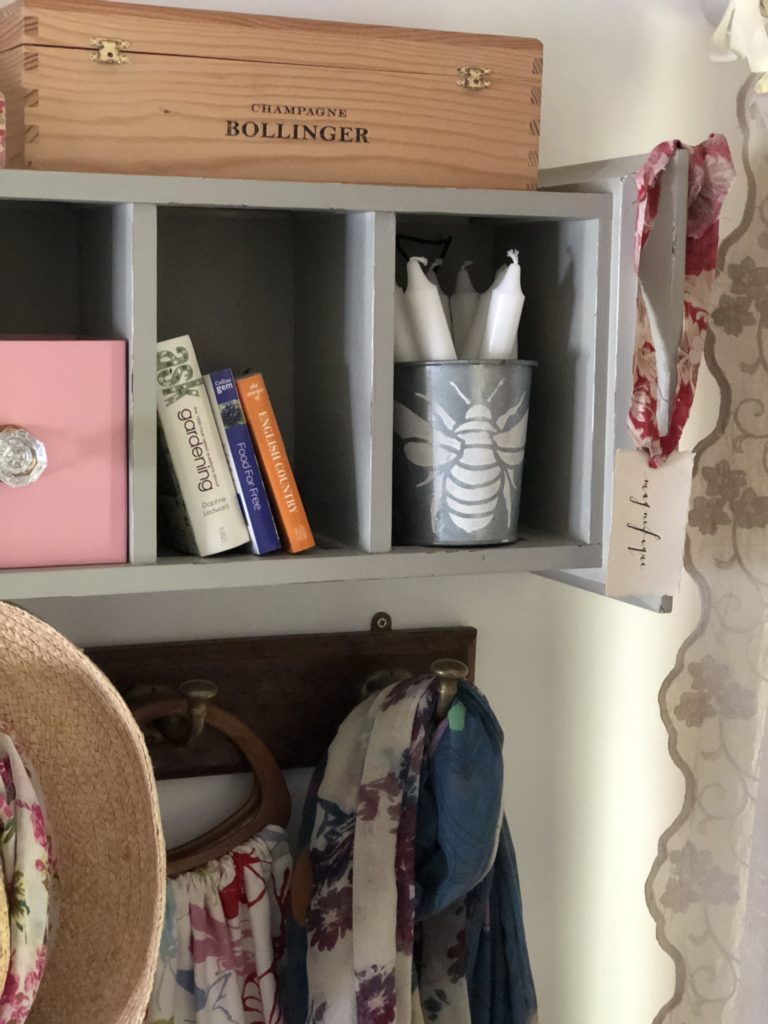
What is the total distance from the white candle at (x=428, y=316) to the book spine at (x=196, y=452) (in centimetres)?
20

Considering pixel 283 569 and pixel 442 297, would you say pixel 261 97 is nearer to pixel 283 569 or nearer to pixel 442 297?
pixel 442 297

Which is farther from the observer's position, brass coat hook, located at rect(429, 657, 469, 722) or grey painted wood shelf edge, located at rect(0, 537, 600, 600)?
brass coat hook, located at rect(429, 657, 469, 722)

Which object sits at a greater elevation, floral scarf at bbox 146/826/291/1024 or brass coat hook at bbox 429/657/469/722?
brass coat hook at bbox 429/657/469/722

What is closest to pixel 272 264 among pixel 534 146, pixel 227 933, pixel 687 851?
pixel 534 146

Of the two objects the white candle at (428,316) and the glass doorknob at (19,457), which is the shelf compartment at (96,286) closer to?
the glass doorknob at (19,457)

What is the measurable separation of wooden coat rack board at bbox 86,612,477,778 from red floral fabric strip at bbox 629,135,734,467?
1.25ft

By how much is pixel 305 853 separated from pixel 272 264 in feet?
1.88

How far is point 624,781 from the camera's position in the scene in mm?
1397

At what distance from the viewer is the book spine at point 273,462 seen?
3.15ft

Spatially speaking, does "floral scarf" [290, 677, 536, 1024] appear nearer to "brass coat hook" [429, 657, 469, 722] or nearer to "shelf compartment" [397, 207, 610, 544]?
"brass coat hook" [429, 657, 469, 722]

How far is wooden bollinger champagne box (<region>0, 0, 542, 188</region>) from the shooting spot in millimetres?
894

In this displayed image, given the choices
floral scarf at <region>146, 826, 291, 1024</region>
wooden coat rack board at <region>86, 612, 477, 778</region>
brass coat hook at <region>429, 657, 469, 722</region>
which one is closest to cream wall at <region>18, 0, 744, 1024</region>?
wooden coat rack board at <region>86, 612, 477, 778</region>

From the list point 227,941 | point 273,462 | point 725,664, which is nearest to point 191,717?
point 227,941

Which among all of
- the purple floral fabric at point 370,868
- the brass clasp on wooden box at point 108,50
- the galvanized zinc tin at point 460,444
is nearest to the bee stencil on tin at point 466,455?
the galvanized zinc tin at point 460,444
